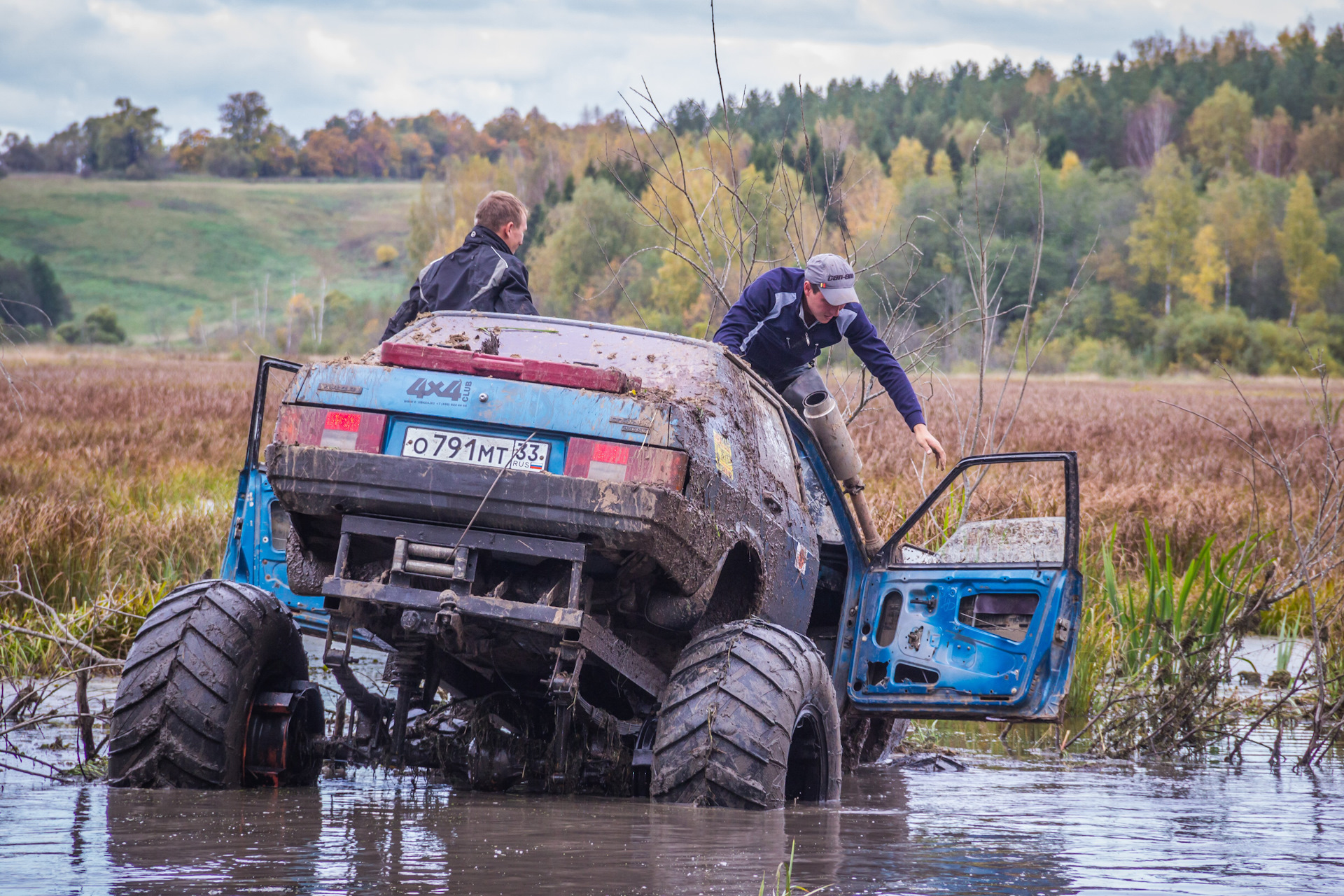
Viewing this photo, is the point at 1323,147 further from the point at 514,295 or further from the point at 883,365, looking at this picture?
the point at 514,295

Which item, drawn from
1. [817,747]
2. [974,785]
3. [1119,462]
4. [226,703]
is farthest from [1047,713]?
[1119,462]

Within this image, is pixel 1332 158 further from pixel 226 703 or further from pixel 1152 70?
pixel 226 703

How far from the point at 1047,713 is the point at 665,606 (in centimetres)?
182

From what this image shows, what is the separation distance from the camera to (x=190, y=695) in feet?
15.7

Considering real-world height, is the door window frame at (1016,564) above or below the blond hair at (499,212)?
below

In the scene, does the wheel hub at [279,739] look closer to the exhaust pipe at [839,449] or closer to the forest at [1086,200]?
the exhaust pipe at [839,449]

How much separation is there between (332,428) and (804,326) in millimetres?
2463

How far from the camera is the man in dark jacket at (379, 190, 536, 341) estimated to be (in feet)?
20.6

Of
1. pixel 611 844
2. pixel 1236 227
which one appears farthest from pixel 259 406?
pixel 1236 227

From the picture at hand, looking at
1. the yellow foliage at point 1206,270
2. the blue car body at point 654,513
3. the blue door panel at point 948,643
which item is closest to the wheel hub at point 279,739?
the blue car body at point 654,513

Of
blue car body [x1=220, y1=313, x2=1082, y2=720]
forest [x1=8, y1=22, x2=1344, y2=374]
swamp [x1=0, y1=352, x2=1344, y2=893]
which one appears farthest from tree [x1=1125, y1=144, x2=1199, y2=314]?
blue car body [x1=220, y1=313, x2=1082, y2=720]

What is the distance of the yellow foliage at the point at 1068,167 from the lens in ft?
339

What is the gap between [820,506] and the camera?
19.9 ft

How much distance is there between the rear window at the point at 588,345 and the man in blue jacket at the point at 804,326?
851 mm
